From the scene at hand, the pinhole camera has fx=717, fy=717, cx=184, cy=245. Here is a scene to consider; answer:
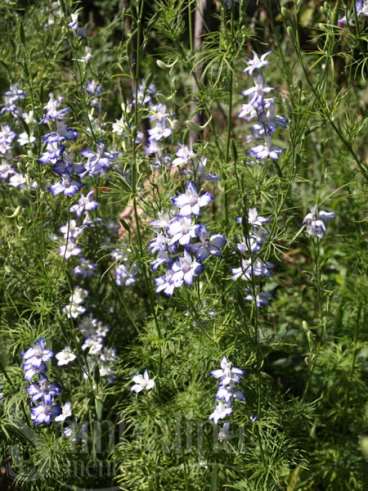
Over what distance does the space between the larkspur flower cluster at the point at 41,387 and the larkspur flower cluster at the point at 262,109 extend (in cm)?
103

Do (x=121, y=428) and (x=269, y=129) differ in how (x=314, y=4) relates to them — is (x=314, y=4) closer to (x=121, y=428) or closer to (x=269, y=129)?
(x=269, y=129)

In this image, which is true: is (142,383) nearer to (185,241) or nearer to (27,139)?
(185,241)

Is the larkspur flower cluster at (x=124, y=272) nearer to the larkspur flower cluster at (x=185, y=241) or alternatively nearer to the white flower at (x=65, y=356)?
the white flower at (x=65, y=356)

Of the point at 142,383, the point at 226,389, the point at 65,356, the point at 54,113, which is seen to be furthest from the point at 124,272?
the point at 226,389

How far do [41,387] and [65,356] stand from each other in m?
0.21

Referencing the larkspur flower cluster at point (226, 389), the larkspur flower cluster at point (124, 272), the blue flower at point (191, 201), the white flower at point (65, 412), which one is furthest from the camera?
the larkspur flower cluster at point (124, 272)

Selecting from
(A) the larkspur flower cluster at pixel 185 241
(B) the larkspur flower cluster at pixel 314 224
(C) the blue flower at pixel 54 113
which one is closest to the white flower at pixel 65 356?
(A) the larkspur flower cluster at pixel 185 241

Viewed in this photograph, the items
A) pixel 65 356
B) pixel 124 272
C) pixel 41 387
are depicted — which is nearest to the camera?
pixel 41 387

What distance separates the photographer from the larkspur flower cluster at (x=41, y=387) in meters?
2.55

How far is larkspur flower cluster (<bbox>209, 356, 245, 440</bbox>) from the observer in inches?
92.2

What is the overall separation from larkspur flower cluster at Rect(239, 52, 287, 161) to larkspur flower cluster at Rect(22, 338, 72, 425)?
3.38 feet

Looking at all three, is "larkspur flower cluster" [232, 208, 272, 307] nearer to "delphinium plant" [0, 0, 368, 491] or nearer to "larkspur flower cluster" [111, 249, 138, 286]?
"delphinium plant" [0, 0, 368, 491]

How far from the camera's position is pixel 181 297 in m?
2.55

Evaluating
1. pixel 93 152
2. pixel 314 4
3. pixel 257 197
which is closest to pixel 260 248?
pixel 257 197
